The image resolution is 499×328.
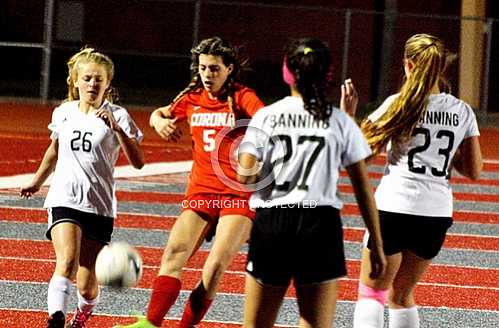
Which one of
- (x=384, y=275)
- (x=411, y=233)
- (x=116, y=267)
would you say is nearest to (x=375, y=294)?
(x=384, y=275)

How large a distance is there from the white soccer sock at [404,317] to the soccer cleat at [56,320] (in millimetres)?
1794

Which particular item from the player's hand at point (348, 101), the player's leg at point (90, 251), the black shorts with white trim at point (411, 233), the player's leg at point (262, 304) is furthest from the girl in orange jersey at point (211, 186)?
the player's leg at point (262, 304)

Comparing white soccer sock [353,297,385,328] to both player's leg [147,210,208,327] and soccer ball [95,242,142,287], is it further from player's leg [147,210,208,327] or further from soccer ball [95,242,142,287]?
soccer ball [95,242,142,287]

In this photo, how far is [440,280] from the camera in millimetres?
10578

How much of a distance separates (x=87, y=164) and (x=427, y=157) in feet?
6.48

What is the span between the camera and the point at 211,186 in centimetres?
763

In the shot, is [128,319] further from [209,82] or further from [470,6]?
[470,6]

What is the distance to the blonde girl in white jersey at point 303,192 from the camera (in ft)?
19.4

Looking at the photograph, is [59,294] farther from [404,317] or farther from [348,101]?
[348,101]

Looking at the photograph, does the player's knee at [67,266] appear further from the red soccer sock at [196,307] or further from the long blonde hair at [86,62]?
the long blonde hair at [86,62]

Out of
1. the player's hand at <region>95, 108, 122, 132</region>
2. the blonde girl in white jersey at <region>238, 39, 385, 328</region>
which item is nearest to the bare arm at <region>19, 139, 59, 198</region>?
the player's hand at <region>95, 108, 122, 132</region>

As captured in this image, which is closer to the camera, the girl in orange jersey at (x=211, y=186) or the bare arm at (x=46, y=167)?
the girl in orange jersey at (x=211, y=186)

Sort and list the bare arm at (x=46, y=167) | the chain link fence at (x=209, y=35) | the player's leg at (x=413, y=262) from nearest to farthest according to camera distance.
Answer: the player's leg at (x=413, y=262), the bare arm at (x=46, y=167), the chain link fence at (x=209, y=35)

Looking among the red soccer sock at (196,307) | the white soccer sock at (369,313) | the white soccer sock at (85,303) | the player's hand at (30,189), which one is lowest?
the white soccer sock at (85,303)
